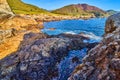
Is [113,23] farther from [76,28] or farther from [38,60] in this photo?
[76,28]

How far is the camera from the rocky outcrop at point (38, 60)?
1933cm

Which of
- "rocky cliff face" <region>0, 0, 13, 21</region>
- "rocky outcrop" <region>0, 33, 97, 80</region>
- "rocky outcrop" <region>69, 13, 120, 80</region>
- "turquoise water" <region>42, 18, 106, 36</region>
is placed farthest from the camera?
"rocky cliff face" <region>0, 0, 13, 21</region>

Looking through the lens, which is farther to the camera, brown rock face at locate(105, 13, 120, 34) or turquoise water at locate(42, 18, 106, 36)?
turquoise water at locate(42, 18, 106, 36)

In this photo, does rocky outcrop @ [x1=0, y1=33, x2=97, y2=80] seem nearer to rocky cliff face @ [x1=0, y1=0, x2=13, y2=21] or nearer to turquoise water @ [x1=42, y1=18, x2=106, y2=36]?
turquoise water @ [x1=42, y1=18, x2=106, y2=36]

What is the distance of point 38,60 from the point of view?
65.6 ft

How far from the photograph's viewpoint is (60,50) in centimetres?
2078

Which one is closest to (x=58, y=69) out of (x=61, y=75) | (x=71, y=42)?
(x=61, y=75)

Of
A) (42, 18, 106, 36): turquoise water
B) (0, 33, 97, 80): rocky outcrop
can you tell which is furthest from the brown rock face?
(42, 18, 106, 36): turquoise water

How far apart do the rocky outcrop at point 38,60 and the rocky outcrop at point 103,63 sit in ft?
20.2

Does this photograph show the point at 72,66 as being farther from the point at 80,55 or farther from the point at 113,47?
the point at 113,47

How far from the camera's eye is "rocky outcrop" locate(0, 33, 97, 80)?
63.4ft

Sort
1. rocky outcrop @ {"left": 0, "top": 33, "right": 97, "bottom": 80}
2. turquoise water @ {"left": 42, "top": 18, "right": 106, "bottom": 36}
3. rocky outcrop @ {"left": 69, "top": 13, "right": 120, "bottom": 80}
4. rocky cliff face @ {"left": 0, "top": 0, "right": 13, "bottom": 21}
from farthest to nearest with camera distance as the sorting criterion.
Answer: rocky cliff face @ {"left": 0, "top": 0, "right": 13, "bottom": 21}
turquoise water @ {"left": 42, "top": 18, "right": 106, "bottom": 36}
rocky outcrop @ {"left": 0, "top": 33, "right": 97, "bottom": 80}
rocky outcrop @ {"left": 69, "top": 13, "right": 120, "bottom": 80}

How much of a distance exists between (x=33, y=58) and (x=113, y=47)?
853cm

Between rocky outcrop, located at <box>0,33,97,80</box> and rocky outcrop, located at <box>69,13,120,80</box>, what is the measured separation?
6.15 m
